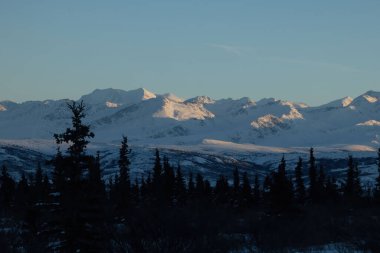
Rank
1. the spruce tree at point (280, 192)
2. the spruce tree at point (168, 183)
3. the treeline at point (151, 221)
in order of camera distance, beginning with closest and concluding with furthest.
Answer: the treeline at point (151, 221), the spruce tree at point (280, 192), the spruce tree at point (168, 183)

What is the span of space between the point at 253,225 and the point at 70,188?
27.9 meters

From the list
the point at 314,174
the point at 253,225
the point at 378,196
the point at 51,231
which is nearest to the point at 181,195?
the point at 314,174

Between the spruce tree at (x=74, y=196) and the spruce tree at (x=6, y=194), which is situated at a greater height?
the spruce tree at (x=74, y=196)

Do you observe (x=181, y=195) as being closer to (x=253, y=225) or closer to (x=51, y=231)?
(x=253, y=225)

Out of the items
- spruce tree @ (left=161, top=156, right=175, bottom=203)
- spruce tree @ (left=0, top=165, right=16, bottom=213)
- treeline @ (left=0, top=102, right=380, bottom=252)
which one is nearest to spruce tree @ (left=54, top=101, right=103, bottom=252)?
treeline @ (left=0, top=102, right=380, bottom=252)

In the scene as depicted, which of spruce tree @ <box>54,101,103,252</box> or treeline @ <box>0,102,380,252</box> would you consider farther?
spruce tree @ <box>54,101,103,252</box>

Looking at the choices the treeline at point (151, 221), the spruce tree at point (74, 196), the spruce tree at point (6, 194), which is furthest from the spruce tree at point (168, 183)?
the spruce tree at point (74, 196)

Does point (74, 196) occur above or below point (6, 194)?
above

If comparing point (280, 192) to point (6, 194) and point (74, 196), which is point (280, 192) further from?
point (6, 194)

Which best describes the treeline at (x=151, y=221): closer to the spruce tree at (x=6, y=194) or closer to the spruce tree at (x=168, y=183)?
the spruce tree at (x=168, y=183)

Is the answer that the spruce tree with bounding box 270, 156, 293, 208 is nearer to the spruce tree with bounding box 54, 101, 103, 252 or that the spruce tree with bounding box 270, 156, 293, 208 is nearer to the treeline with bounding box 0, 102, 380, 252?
the treeline with bounding box 0, 102, 380, 252

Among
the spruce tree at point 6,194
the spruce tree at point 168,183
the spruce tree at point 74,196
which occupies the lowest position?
the spruce tree at point 6,194

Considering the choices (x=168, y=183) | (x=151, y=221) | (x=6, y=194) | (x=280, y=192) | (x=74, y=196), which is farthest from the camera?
(x=6, y=194)

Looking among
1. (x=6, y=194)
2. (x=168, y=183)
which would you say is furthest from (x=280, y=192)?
(x=6, y=194)
